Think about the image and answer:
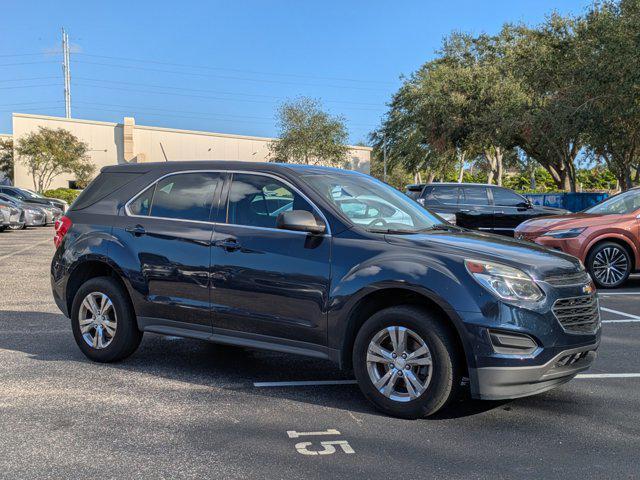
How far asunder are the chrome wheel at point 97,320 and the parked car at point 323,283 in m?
0.01

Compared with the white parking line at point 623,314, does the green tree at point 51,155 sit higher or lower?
higher

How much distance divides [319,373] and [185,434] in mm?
1773

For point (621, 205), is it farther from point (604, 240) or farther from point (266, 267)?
point (266, 267)

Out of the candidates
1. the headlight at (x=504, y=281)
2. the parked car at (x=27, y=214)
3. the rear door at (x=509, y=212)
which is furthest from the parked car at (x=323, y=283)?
the parked car at (x=27, y=214)

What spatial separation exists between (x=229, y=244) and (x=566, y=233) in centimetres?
735

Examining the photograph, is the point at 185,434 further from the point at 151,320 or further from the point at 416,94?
the point at 416,94

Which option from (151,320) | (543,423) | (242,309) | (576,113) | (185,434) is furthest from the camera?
(576,113)

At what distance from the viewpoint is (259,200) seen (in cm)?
536

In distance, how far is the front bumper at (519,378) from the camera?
4242mm

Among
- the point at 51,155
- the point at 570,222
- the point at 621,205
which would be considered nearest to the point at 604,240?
the point at 570,222

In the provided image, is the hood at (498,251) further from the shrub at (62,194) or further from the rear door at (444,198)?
the shrub at (62,194)

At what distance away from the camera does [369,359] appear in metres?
4.61

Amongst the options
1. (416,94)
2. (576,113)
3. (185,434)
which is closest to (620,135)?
(576,113)

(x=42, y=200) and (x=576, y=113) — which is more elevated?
(x=576, y=113)
